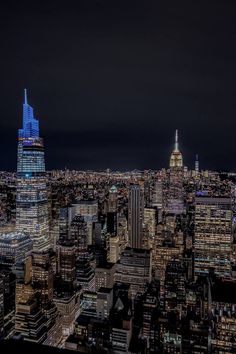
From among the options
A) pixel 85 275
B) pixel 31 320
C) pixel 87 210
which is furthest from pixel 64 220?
pixel 31 320

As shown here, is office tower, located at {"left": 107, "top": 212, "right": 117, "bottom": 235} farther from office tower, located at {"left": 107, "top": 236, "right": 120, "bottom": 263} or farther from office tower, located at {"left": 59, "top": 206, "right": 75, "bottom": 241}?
office tower, located at {"left": 59, "top": 206, "right": 75, "bottom": 241}

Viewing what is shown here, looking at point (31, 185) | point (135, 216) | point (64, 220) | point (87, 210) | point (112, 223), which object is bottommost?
point (112, 223)

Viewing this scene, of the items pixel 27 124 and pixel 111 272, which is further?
pixel 27 124

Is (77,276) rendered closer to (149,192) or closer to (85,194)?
(85,194)

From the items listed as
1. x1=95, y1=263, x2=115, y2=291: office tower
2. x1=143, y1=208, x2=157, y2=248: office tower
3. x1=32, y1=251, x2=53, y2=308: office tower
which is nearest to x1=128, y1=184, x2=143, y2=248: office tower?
x1=143, y1=208, x2=157, y2=248: office tower

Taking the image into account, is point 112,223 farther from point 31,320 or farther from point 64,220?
point 31,320

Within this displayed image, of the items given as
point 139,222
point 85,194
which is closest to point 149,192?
point 85,194
